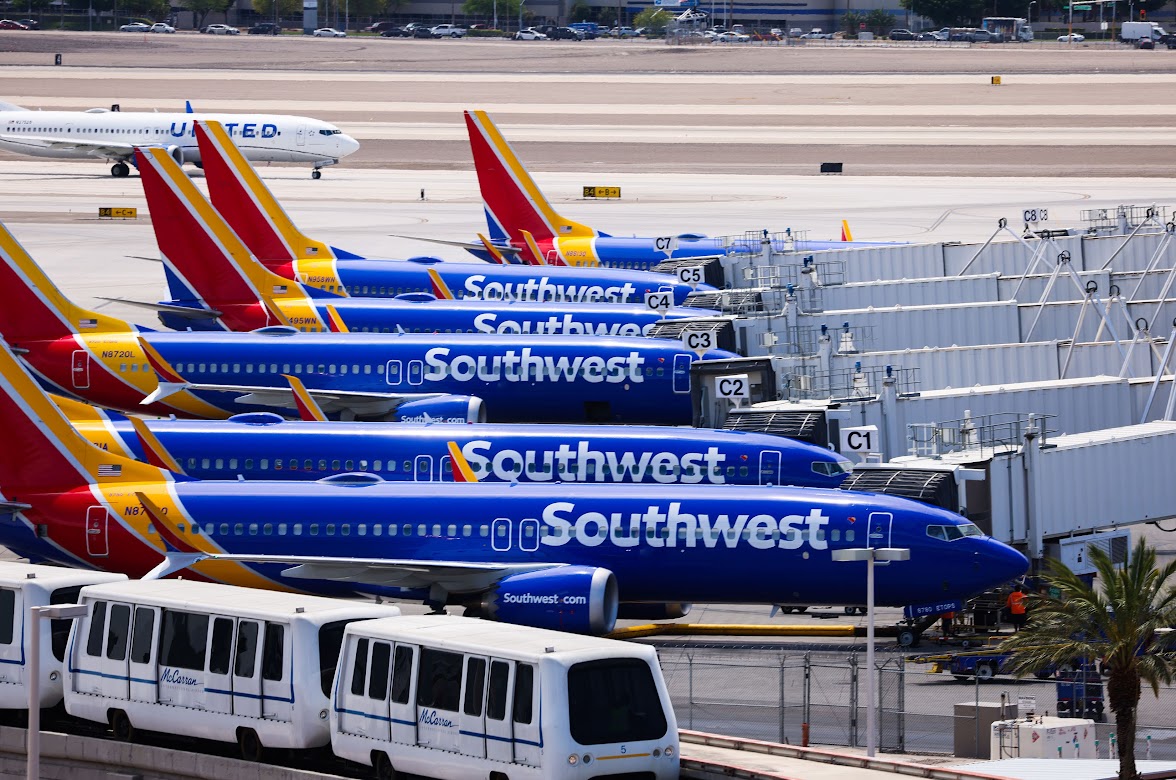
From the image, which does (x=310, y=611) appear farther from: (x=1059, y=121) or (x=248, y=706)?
(x=1059, y=121)

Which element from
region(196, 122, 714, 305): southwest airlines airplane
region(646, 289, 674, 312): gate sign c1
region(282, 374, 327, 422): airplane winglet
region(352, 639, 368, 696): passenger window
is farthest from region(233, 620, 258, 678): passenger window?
region(196, 122, 714, 305): southwest airlines airplane

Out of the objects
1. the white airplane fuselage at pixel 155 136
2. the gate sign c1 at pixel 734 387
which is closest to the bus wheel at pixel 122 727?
the gate sign c1 at pixel 734 387

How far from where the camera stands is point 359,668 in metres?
26.0

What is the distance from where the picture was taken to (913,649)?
121ft

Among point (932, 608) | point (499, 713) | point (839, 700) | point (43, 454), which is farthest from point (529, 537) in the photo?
point (499, 713)

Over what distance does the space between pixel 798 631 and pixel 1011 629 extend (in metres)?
4.53

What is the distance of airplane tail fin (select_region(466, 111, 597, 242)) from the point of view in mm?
78562

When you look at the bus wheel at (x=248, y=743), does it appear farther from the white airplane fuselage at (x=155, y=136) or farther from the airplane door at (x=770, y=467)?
the white airplane fuselage at (x=155, y=136)

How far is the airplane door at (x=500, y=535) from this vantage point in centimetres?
3653

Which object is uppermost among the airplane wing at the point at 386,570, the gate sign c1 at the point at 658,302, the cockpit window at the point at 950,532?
the gate sign c1 at the point at 658,302

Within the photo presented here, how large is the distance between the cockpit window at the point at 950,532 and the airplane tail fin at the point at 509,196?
4455 centimetres

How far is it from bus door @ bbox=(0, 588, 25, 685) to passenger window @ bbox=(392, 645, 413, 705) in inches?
292

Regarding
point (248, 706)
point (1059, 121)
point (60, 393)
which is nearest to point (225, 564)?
point (248, 706)

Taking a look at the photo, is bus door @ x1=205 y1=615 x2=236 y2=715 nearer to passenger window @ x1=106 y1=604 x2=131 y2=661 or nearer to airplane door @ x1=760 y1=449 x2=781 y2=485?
passenger window @ x1=106 y1=604 x2=131 y2=661
